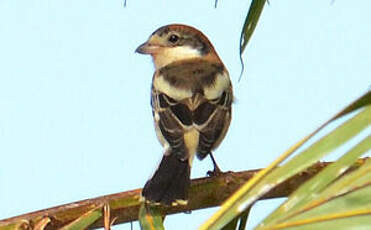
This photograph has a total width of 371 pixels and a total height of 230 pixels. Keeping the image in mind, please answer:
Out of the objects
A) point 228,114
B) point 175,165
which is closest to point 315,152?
point 175,165

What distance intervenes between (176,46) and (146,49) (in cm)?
23

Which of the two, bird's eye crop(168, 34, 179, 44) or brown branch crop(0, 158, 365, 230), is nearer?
brown branch crop(0, 158, 365, 230)

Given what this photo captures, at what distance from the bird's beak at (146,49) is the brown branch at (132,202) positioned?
2.56m

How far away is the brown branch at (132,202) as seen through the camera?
2.28 m

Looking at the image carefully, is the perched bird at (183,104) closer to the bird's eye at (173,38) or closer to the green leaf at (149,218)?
the bird's eye at (173,38)

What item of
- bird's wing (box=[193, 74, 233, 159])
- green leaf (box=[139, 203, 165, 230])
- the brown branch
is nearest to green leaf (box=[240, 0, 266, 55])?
the brown branch

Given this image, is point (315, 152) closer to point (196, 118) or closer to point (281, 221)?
point (281, 221)

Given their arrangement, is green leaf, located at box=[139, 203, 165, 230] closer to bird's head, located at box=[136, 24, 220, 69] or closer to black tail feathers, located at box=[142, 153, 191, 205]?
black tail feathers, located at box=[142, 153, 191, 205]

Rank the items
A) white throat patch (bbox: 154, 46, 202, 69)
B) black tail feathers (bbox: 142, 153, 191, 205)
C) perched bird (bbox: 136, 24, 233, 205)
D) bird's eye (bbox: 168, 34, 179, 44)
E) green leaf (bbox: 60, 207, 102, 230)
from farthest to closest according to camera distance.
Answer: bird's eye (bbox: 168, 34, 179, 44)
white throat patch (bbox: 154, 46, 202, 69)
perched bird (bbox: 136, 24, 233, 205)
black tail feathers (bbox: 142, 153, 191, 205)
green leaf (bbox: 60, 207, 102, 230)

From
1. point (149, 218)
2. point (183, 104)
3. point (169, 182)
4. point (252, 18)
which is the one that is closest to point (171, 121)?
point (183, 104)

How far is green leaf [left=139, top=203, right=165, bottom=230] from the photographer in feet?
7.63

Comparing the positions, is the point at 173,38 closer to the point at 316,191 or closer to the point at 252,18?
the point at 252,18

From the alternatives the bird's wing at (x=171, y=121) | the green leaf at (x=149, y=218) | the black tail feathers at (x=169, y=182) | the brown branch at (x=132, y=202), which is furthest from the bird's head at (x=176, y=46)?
the green leaf at (x=149, y=218)

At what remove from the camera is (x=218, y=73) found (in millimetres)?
4883
